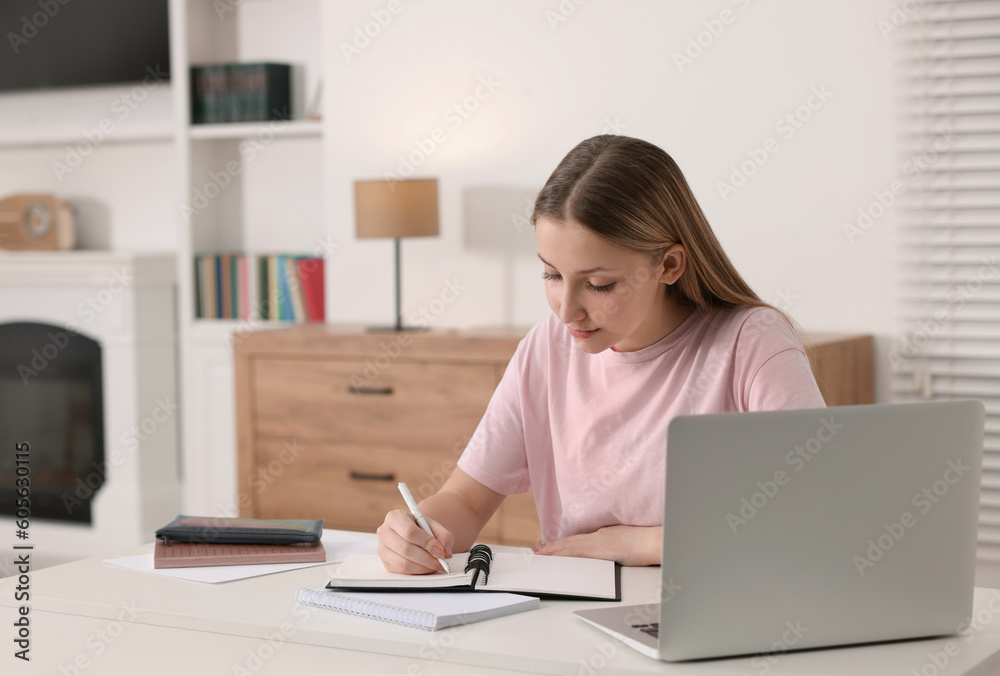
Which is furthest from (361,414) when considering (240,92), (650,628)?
(650,628)

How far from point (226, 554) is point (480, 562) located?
1.28ft

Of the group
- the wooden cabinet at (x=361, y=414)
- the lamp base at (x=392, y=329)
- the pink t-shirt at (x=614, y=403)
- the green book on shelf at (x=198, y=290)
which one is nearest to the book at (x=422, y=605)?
the pink t-shirt at (x=614, y=403)

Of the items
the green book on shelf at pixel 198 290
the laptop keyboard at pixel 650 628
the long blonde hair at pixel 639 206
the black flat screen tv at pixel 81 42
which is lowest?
the laptop keyboard at pixel 650 628

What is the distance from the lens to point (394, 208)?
325cm

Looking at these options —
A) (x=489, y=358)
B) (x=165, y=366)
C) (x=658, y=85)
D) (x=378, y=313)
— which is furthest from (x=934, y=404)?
(x=165, y=366)

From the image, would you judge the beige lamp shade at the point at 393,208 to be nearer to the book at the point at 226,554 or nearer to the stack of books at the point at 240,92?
the stack of books at the point at 240,92

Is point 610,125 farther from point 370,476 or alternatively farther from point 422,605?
point 422,605

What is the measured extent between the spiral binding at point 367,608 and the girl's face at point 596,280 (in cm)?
52

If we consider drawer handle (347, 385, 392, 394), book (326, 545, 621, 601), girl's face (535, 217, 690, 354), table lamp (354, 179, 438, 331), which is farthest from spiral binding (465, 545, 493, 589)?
table lamp (354, 179, 438, 331)

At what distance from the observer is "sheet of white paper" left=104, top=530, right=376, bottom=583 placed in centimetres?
151

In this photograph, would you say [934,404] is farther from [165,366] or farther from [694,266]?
[165,366]

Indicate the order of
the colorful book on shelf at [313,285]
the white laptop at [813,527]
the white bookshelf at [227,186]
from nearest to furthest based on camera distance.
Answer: the white laptop at [813,527]
the colorful book on shelf at [313,285]
the white bookshelf at [227,186]

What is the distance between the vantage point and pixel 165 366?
420 centimetres

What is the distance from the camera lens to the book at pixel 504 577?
4.51 ft
